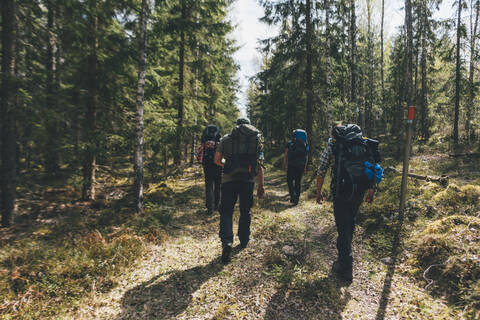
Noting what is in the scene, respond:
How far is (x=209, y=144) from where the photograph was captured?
6.77 meters

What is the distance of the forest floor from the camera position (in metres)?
3.29

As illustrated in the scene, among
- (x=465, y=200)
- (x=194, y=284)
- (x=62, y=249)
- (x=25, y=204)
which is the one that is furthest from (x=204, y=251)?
(x=25, y=204)

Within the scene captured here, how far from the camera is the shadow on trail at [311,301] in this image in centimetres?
319

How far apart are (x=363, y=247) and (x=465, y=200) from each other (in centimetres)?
305

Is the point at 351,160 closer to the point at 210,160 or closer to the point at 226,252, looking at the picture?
the point at 226,252

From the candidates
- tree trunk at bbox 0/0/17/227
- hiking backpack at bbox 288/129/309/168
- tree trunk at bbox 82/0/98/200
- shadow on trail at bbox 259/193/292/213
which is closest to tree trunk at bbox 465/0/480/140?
hiking backpack at bbox 288/129/309/168

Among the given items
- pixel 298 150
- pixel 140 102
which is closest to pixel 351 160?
pixel 298 150

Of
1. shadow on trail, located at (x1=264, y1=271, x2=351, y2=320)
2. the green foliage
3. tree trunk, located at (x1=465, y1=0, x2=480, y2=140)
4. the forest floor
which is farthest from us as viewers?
tree trunk, located at (x1=465, y1=0, x2=480, y2=140)

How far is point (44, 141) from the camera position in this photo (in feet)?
22.5

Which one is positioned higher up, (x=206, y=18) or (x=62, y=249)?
(x=206, y=18)

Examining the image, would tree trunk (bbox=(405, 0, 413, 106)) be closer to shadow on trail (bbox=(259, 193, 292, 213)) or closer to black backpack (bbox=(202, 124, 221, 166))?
shadow on trail (bbox=(259, 193, 292, 213))

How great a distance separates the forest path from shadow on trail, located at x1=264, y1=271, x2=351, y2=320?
1 cm

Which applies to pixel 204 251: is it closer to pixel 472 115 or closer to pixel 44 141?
pixel 44 141

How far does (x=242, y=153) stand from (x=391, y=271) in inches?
133
